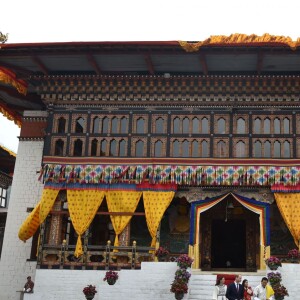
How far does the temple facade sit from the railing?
0.10 feet

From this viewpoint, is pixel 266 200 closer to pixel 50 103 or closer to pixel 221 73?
pixel 221 73

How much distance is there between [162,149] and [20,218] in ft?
17.7

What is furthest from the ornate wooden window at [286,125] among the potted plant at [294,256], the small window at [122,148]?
the small window at [122,148]

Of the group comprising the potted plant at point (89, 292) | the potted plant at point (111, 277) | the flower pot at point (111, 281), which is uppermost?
the potted plant at point (111, 277)

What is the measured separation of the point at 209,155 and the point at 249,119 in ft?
5.26

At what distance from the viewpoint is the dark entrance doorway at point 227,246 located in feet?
60.8

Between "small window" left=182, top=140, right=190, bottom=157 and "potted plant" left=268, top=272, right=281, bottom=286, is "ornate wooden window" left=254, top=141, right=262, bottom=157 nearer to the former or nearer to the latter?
"small window" left=182, top=140, right=190, bottom=157

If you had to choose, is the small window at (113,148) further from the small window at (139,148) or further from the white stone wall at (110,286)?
the white stone wall at (110,286)

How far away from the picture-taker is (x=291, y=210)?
16234 millimetres

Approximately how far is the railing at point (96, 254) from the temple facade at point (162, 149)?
3cm

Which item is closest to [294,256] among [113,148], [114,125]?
[113,148]

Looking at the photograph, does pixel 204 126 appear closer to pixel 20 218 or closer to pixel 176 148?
pixel 176 148

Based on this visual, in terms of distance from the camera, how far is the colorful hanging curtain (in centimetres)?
1600

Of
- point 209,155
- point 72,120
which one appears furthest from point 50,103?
point 209,155
